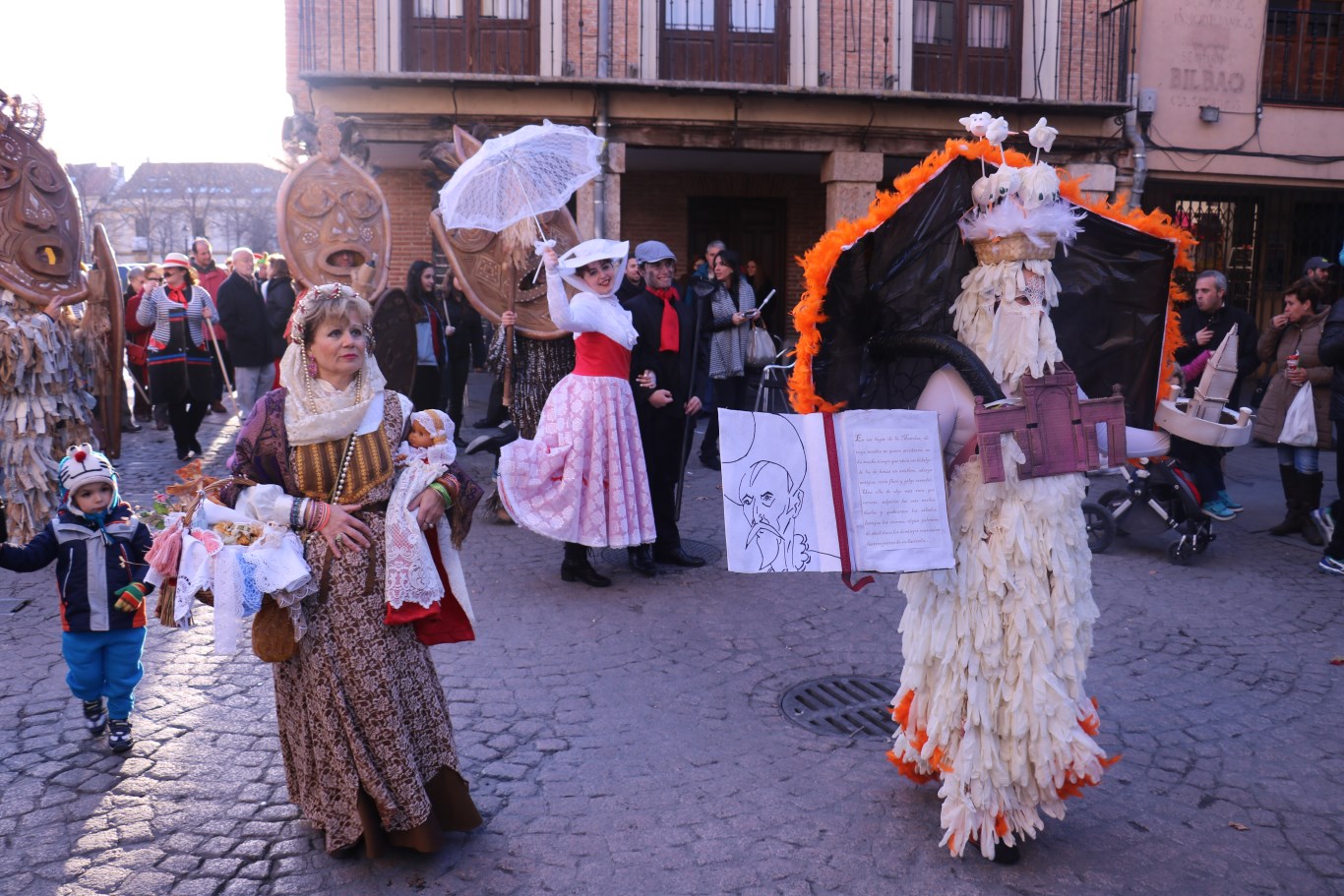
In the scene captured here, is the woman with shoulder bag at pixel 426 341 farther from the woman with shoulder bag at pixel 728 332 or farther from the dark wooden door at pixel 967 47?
the dark wooden door at pixel 967 47

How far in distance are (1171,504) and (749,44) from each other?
32.6ft

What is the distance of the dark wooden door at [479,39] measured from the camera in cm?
1437

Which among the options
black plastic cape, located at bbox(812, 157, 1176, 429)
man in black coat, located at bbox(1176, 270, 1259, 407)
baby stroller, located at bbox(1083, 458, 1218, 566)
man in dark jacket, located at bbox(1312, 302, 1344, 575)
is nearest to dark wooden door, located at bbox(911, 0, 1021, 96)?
man in black coat, located at bbox(1176, 270, 1259, 407)

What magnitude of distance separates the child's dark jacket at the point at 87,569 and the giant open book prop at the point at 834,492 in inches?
95.3

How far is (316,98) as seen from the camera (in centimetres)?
1358

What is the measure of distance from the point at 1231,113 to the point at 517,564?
1364cm

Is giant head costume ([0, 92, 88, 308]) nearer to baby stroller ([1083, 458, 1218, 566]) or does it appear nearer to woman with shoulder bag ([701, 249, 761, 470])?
woman with shoulder bag ([701, 249, 761, 470])

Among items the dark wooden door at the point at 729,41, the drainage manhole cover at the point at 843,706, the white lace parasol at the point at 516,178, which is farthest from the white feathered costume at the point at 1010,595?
the dark wooden door at the point at 729,41

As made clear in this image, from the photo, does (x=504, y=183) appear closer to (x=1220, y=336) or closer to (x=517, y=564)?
(x=517, y=564)

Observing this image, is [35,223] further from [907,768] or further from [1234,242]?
[1234,242]

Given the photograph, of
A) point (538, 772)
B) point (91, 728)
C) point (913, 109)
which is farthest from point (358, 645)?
point (913, 109)

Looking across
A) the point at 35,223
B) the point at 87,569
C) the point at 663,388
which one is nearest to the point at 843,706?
the point at 663,388

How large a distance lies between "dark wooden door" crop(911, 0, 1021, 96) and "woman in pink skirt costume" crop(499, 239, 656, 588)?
1067cm

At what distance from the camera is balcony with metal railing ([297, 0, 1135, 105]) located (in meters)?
14.0
